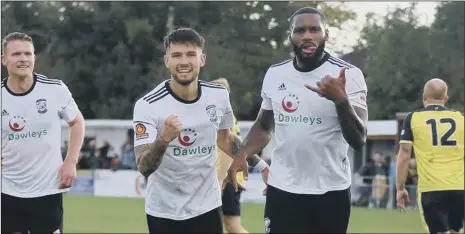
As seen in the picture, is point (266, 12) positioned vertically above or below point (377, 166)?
above

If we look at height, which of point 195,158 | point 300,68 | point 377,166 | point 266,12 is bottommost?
point 377,166

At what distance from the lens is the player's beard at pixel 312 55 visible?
6.72m

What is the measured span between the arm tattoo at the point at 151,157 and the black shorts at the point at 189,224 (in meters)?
0.54

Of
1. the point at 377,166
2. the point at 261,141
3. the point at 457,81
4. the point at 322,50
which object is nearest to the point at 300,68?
the point at 322,50

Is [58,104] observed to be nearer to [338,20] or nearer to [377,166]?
[377,166]

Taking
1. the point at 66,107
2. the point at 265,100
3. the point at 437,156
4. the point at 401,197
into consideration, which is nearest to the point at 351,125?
the point at 265,100

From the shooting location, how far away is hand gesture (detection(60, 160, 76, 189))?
873 centimetres

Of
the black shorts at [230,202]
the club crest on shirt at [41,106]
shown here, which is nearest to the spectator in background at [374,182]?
the black shorts at [230,202]

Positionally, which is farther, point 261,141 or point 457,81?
point 457,81

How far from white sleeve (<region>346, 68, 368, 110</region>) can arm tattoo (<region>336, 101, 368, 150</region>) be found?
0.21 m

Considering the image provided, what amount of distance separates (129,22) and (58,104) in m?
43.5

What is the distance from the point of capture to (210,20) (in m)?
52.1

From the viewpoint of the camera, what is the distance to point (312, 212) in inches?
273

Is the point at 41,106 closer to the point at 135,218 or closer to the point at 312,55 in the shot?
the point at 312,55
